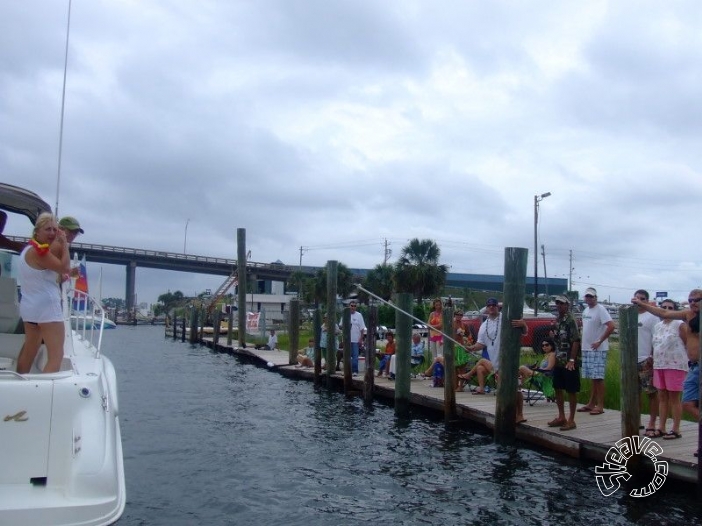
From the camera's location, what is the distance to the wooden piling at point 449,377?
11500 mm

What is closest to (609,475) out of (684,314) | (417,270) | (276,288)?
(684,314)

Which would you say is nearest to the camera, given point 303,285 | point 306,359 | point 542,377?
point 542,377

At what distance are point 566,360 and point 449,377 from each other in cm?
262

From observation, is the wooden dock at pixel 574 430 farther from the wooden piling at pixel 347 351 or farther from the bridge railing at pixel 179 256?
the bridge railing at pixel 179 256

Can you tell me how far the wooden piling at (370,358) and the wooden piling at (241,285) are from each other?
47.1 ft

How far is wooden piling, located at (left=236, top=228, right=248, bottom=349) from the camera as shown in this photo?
1116 inches

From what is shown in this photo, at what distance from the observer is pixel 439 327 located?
14328mm

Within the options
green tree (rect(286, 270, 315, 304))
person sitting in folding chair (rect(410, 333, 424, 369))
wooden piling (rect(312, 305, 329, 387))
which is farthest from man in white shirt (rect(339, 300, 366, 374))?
green tree (rect(286, 270, 315, 304))

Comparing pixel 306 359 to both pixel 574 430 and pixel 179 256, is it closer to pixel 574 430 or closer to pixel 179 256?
pixel 574 430

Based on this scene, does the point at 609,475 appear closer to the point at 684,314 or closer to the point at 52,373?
the point at 684,314

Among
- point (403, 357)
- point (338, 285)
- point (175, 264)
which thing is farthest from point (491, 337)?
point (175, 264)

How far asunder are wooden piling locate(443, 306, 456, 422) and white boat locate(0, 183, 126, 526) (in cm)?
742

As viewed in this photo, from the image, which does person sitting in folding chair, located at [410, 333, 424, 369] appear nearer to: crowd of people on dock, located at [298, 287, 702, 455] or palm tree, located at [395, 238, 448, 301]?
crowd of people on dock, located at [298, 287, 702, 455]

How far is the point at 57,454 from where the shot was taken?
4418 mm
